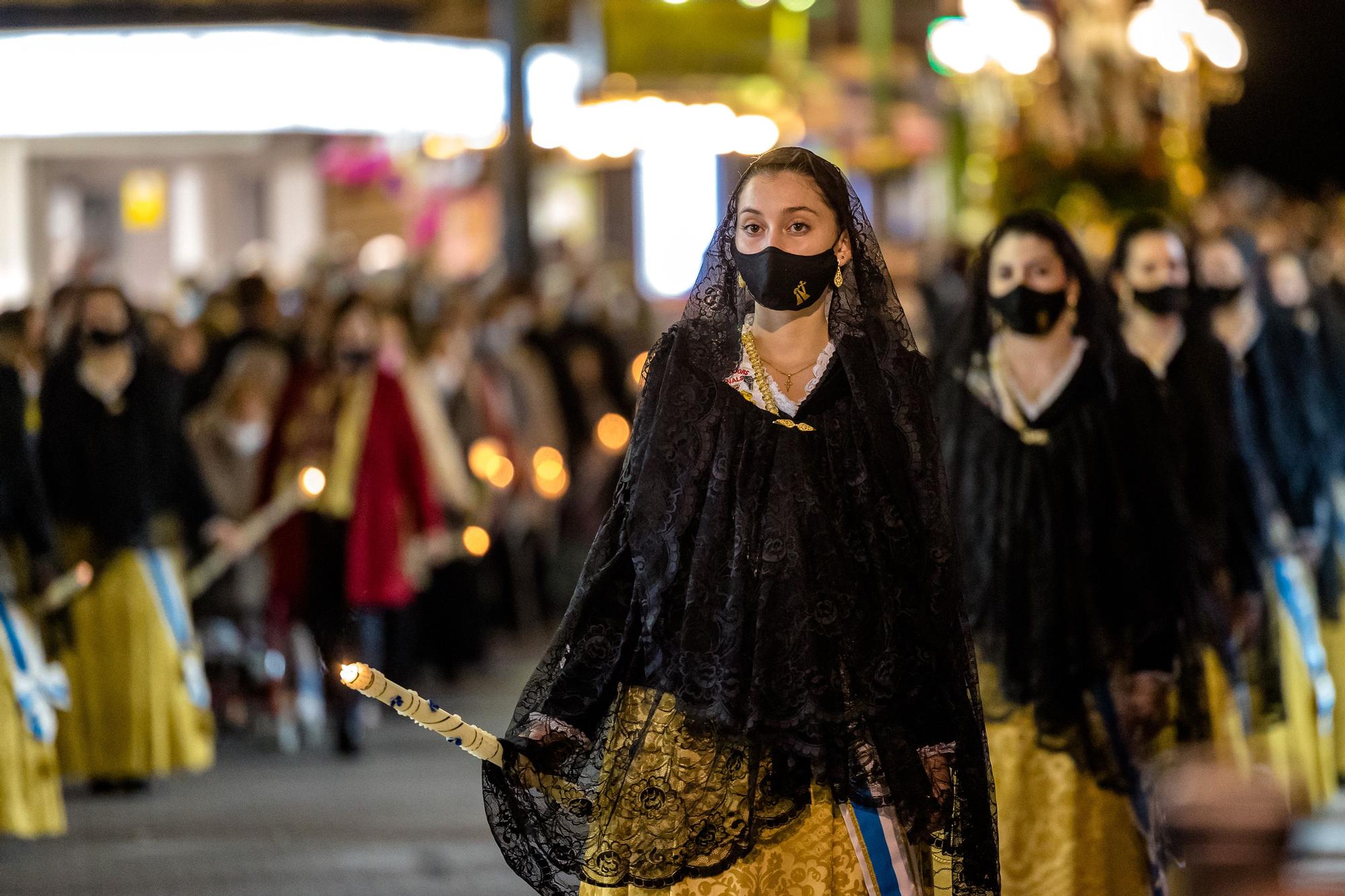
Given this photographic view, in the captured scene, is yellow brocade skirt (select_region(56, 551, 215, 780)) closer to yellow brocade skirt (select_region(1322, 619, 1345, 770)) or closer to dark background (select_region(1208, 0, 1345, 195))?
yellow brocade skirt (select_region(1322, 619, 1345, 770))

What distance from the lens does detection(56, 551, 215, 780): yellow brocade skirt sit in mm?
9523

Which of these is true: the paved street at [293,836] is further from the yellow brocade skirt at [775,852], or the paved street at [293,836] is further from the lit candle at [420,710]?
the lit candle at [420,710]

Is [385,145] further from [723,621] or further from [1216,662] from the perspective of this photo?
[723,621]

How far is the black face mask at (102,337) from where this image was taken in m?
9.33

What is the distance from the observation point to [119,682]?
9555 mm

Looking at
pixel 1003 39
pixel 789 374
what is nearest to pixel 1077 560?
pixel 789 374

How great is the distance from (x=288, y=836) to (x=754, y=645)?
16.2 feet

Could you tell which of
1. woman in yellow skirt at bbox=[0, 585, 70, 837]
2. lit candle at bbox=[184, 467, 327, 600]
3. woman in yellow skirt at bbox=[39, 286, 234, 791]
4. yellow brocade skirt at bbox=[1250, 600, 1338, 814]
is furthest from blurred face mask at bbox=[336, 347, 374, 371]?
yellow brocade skirt at bbox=[1250, 600, 1338, 814]

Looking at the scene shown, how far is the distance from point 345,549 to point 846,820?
6564mm

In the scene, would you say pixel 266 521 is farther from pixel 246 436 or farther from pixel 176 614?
pixel 176 614

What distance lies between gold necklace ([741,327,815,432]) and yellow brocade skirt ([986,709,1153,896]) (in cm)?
168

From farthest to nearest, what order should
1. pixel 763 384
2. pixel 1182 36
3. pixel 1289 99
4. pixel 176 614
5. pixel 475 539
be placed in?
pixel 1289 99 < pixel 1182 36 < pixel 475 539 < pixel 176 614 < pixel 763 384

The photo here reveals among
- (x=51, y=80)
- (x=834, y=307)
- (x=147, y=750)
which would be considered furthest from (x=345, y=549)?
(x=51, y=80)

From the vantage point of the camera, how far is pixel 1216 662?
670cm
